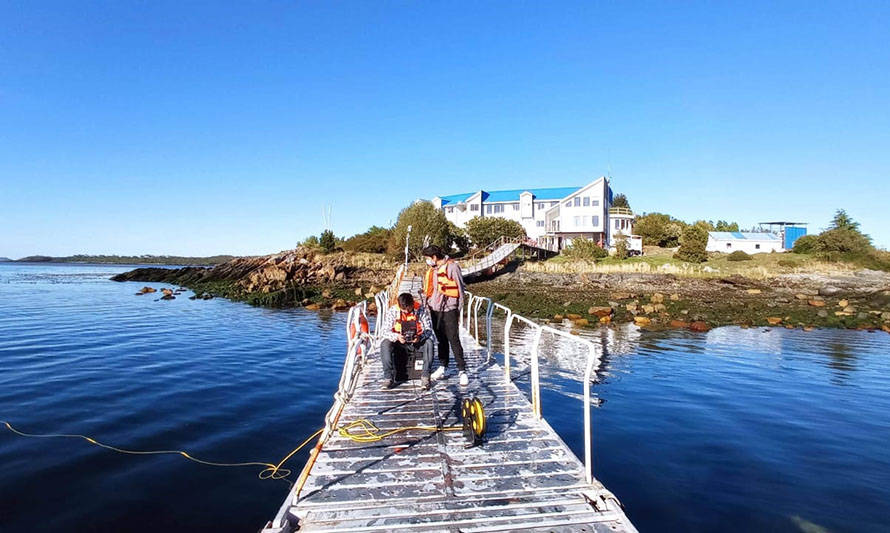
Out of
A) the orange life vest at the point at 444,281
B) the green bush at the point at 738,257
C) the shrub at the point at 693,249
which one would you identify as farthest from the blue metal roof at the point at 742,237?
the orange life vest at the point at 444,281

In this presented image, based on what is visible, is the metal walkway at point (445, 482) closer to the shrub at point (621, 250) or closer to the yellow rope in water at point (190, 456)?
the yellow rope in water at point (190, 456)

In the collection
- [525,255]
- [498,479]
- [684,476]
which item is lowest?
[684,476]

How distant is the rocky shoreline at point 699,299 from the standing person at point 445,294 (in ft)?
57.4

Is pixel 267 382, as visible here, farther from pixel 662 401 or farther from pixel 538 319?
pixel 538 319

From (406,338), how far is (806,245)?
59.2 m

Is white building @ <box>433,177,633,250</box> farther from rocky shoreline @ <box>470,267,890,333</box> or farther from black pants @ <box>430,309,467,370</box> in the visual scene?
black pants @ <box>430,309,467,370</box>

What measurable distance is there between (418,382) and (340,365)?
285 inches

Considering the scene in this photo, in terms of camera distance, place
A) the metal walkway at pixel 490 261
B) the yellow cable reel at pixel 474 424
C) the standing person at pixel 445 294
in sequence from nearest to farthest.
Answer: the yellow cable reel at pixel 474 424
the standing person at pixel 445 294
the metal walkway at pixel 490 261

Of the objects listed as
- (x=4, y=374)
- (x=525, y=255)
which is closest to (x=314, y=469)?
(x=4, y=374)

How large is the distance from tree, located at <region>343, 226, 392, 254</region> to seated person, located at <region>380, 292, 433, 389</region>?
194 feet

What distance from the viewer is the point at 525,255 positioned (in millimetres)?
56812

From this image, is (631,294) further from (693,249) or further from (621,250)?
(693,249)

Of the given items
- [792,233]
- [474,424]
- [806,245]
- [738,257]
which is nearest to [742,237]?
[792,233]

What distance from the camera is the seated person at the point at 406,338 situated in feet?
27.2
